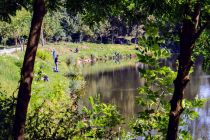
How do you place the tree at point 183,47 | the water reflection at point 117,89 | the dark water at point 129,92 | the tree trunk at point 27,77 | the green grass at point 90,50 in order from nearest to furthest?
the tree at point 183,47, the tree trunk at point 27,77, the dark water at point 129,92, the water reflection at point 117,89, the green grass at point 90,50

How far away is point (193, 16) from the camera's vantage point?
564cm

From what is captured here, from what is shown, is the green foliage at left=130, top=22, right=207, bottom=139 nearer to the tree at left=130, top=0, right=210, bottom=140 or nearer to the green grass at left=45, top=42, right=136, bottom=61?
the tree at left=130, top=0, right=210, bottom=140

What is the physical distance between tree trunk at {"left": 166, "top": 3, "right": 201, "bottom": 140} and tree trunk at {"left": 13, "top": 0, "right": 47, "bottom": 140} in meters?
3.50

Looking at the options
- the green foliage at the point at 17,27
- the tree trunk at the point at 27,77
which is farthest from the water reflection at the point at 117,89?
the tree trunk at the point at 27,77

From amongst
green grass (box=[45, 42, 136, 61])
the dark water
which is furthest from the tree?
green grass (box=[45, 42, 136, 61])

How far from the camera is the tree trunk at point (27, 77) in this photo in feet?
26.1

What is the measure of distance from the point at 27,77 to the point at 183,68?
3692mm

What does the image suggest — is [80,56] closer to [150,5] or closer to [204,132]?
[204,132]

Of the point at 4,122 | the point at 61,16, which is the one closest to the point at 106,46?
the point at 61,16

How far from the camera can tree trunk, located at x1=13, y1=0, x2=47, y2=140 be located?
26.1 ft

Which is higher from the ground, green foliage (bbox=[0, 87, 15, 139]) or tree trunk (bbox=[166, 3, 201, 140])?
tree trunk (bbox=[166, 3, 201, 140])

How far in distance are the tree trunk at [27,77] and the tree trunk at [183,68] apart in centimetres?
350

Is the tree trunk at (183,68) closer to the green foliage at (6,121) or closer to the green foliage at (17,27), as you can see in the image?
the green foliage at (6,121)

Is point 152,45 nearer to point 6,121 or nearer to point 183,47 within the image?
point 183,47
